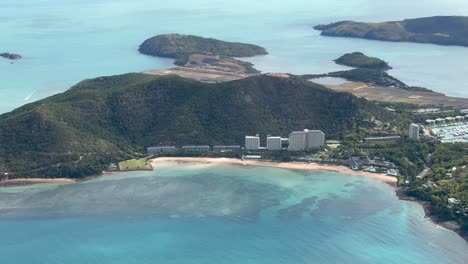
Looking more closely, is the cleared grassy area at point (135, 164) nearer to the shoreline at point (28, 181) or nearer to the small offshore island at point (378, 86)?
the shoreline at point (28, 181)

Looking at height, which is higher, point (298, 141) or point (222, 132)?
point (222, 132)

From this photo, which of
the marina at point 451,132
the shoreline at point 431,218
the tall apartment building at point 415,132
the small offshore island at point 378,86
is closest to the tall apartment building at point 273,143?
the tall apartment building at point 415,132

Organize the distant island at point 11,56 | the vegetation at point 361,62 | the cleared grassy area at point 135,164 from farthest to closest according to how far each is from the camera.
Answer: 1. the distant island at point 11,56
2. the vegetation at point 361,62
3. the cleared grassy area at point 135,164

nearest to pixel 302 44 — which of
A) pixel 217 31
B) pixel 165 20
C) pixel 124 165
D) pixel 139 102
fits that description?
pixel 217 31

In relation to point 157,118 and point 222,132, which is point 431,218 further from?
point 157,118

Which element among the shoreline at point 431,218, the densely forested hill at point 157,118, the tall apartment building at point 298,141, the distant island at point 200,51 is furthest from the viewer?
the distant island at point 200,51

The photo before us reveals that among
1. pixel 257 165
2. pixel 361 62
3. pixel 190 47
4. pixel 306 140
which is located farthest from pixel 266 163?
pixel 190 47
